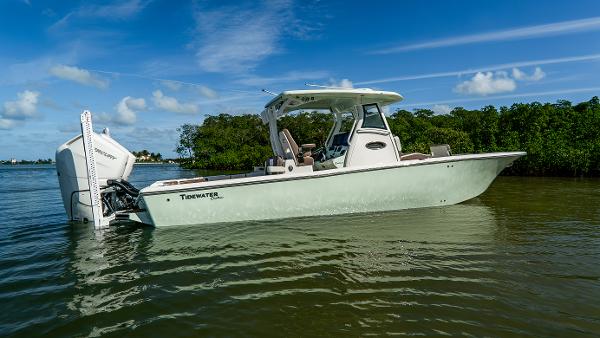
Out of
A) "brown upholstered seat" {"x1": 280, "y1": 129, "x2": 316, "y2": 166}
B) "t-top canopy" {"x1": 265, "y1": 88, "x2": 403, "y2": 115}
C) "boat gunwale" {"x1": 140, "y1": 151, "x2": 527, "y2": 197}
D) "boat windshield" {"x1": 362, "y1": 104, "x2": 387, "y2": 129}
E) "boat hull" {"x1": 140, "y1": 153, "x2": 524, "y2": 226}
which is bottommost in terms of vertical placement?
"boat hull" {"x1": 140, "y1": 153, "x2": 524, "y2": 226}

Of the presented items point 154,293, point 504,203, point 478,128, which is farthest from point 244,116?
point 154,293

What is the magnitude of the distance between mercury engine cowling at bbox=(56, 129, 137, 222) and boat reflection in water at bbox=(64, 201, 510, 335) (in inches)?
30.0

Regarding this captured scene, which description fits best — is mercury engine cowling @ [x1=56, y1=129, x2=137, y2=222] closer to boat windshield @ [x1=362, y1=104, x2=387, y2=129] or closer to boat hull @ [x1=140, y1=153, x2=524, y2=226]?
boat hull @ [x1=140, y1=153, x2=524, y2=226]

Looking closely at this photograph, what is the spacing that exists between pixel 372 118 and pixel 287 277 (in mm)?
5591

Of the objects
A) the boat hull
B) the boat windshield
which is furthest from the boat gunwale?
the boat windshield

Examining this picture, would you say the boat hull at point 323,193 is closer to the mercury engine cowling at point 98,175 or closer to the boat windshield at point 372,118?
the mercury engine cowling at point 98,175

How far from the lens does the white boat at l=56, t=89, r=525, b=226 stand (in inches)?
323

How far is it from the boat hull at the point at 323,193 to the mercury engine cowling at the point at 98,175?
0.95m

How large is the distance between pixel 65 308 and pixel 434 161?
760 centimetres

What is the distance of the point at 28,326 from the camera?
145 inches

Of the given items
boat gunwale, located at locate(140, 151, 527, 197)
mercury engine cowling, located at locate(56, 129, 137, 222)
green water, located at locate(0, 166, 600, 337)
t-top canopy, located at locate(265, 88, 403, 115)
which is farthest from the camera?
t-top canopy, located at locate(265, 88, 403, 115)

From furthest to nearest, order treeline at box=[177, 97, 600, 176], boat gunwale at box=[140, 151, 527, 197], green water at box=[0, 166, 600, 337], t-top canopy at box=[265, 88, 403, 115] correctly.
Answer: treeline at box=[177, 97, 600, 176], t-top canopy at box=[265, 88, 403, 115], boat gunwale at box=[140, 151, 527, 197], green water at box=[0, 166, 600, 337]

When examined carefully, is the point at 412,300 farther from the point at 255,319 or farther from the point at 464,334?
the point at 255,319

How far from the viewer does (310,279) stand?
4793 millimetres
